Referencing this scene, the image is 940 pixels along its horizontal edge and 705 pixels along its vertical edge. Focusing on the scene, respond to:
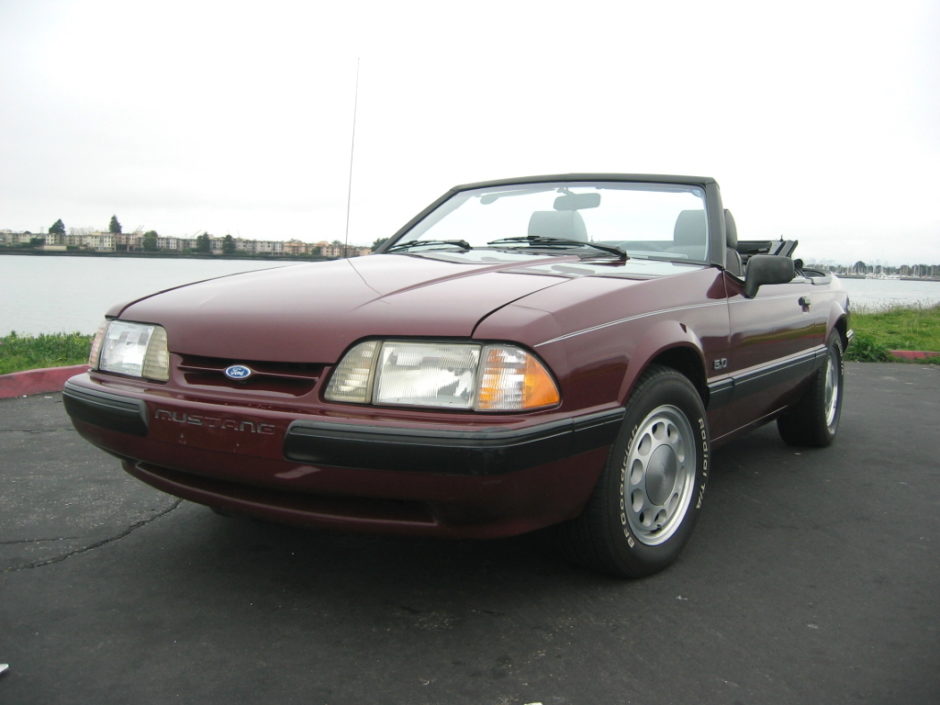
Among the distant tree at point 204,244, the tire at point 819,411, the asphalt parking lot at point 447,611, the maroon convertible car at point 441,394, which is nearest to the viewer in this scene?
the asphalt parking lot at point 447,611

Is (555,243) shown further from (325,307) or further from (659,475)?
(325,307)

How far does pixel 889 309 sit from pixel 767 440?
13336mm

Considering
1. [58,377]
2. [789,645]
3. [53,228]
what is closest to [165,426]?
[789,645]

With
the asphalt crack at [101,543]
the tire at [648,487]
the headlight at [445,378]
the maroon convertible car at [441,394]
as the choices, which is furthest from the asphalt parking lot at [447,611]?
the headlight at [445,378]

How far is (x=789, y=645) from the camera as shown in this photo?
2.18 m

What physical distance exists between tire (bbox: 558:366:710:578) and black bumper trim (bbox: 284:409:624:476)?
0.35 meters

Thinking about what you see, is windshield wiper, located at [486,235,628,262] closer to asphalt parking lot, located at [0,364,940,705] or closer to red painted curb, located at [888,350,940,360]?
asphalt parking lot, located at [0,364,940,705]

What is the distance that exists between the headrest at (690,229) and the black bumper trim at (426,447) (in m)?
1.62

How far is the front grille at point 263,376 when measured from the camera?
2217 mm

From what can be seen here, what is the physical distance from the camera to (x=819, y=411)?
455 cm

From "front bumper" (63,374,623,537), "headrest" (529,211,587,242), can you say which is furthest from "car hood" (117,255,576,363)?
"headrest" (529,211,587,242)

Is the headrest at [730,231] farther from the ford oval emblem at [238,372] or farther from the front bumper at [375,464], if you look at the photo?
the ford oval emblem at [238,372]

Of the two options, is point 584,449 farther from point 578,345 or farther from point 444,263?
point 444,263

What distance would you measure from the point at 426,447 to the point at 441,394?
0.53ft
